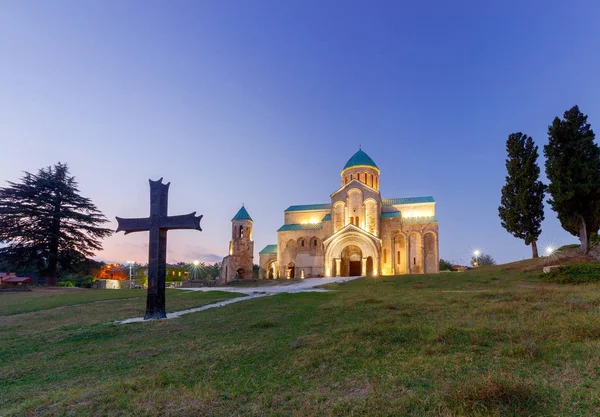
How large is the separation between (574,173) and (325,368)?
2865cm

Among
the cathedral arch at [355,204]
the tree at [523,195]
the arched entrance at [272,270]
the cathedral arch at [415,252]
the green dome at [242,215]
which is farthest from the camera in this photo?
the arched entrance at [272,270]

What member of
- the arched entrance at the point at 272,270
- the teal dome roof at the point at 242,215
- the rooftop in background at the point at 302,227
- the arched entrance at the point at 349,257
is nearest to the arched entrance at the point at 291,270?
the arched entrance at the point at 272,270

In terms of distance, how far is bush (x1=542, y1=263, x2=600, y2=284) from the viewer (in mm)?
17656

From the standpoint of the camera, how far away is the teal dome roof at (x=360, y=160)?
4234cm

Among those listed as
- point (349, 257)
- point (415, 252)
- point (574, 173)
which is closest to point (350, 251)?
point (349, 257)

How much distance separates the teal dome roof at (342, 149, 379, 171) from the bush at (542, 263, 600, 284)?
1005 inches

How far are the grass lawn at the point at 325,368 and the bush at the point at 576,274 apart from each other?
11982 millimetres

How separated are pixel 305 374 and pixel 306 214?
136ft

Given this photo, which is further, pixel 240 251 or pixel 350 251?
pixel 240 251

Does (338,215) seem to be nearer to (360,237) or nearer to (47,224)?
(360,237)

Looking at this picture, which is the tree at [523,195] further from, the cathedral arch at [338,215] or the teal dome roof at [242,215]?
the teal dome roof at [242,215]

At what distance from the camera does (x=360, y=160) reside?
4266 centimetres

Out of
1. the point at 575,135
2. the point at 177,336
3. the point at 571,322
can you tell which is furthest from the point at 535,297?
the point at 575,135

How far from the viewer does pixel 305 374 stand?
4.49m
